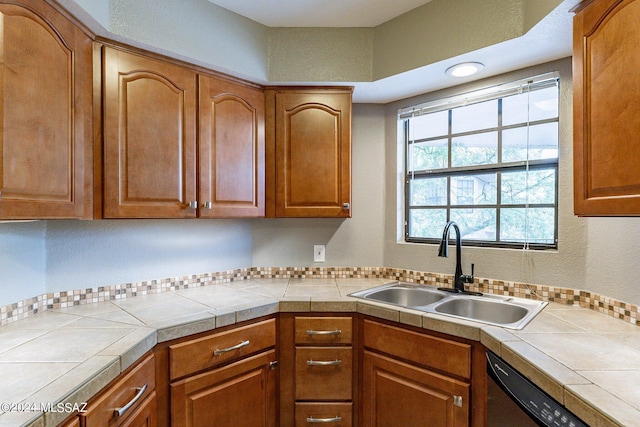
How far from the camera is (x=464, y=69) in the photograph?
175cm

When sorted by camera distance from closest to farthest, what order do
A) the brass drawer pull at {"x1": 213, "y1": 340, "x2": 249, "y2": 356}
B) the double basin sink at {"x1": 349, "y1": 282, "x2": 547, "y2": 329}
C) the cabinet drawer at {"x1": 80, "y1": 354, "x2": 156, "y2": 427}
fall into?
the cabinet drawer at {"x1": 80, "y1": 354, "x2": 156, "y2": 427} < the brass drawer pull at {"x1": 213, "y1": 340, "x2": 249, "y2": 356} < the double basin sink at {"x1": 349, "y1": 282, "x2": 547, "y2": 329}

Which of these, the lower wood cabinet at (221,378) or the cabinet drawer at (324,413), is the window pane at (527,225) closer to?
the cabinet drawer at (324,413)

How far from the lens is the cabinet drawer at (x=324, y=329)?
5.56 ft

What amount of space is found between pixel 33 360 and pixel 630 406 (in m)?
1.60

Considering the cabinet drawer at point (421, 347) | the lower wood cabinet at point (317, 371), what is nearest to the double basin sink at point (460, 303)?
the cabinet drawer at point (421, 347)

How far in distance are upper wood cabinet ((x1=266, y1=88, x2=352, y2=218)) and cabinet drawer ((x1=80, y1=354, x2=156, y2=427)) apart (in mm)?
1033

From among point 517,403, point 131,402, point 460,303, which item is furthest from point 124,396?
point 460,303

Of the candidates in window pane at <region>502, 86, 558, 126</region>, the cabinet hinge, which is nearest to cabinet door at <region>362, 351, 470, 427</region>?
the cabinet hinge

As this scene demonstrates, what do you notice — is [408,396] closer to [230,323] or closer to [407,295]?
[407,295]

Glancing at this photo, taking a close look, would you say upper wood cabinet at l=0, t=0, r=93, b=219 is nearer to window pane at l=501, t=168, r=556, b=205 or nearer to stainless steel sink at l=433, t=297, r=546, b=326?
stainless steel sink at l=433, t=297, r=546, b=326

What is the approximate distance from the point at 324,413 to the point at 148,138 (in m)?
1.62

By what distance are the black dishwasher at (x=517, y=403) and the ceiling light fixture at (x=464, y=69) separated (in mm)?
1379

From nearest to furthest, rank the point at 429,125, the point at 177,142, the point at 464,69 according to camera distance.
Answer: the point at 177,142
the point at 464,69
the point at 429,125

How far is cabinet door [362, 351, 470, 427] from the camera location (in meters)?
1.39
